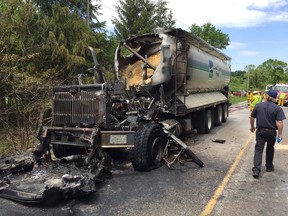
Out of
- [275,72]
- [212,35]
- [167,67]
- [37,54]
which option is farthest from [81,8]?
[275,72]

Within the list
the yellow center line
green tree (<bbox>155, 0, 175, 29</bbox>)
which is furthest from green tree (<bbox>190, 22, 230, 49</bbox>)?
the yellow center line

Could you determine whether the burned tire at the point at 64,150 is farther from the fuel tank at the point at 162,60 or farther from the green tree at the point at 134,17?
the green tree at the point at 134,17

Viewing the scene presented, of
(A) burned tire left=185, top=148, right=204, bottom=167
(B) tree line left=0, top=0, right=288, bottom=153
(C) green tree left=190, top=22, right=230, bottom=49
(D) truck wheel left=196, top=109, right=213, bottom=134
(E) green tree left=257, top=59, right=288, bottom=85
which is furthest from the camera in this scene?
(E) green tree left=257, top=59, right=288, bottom=85

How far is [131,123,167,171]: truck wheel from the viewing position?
7055mm

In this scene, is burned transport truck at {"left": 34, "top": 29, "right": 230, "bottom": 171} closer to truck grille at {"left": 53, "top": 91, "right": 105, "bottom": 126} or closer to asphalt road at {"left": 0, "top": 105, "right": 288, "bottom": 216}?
truck grille at {"left": 53, "top": 91, "right": 105, "bottom": 126}

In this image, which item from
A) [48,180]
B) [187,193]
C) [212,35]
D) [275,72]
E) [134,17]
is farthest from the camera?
[275,72]

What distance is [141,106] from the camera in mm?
8539

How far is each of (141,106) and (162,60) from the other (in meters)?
1.49

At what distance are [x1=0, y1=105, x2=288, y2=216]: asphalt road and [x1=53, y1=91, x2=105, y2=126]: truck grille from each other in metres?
1.28

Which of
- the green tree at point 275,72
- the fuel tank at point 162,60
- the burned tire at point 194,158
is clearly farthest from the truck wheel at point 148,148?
the green tree at point 275,72

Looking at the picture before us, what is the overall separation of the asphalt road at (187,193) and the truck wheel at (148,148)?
181 millimetres

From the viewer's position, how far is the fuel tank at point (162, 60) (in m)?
9.24

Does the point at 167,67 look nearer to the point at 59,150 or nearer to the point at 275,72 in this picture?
the point at 59,150

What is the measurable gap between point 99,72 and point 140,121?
1508 mm
